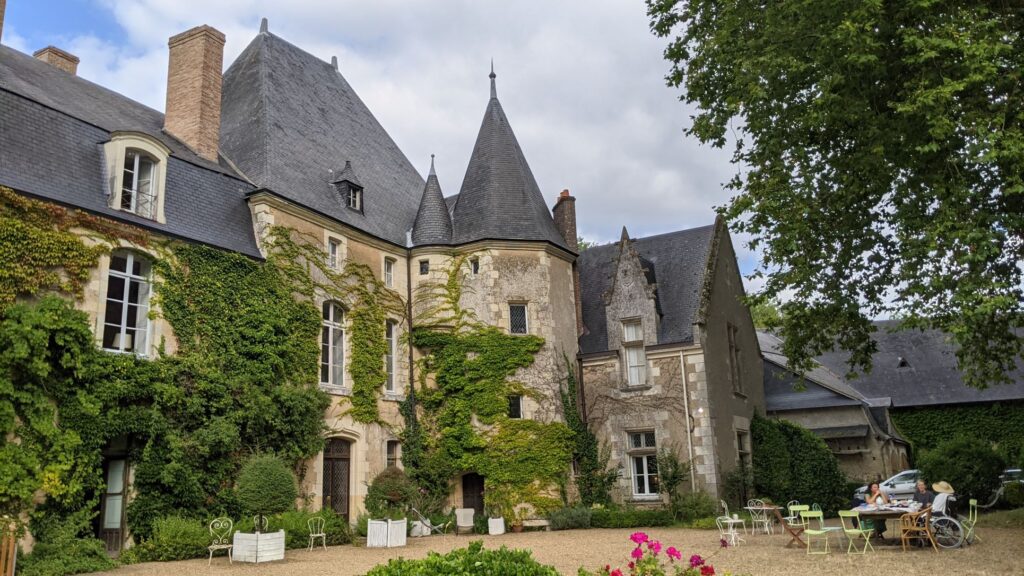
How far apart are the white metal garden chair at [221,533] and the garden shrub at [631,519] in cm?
828

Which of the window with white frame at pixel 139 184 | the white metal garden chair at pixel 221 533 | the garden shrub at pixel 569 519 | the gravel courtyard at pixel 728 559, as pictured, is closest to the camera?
the gravel courtyard at pixel 728 559

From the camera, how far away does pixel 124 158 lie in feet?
43.7

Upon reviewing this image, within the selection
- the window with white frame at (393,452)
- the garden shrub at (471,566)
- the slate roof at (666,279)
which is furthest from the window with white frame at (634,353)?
the garden shrub at (471,566)

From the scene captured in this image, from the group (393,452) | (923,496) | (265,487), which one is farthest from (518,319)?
(923,496)

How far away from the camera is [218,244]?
14.4m

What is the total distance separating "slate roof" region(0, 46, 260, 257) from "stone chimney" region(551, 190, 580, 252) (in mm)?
8731

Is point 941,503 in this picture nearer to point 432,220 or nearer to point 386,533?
point 386,533

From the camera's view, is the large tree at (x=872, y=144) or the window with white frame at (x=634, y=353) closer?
the large tree at (x=872, y=144)

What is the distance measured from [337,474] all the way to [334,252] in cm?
475

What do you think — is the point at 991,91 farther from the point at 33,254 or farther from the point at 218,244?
the point at 33,254

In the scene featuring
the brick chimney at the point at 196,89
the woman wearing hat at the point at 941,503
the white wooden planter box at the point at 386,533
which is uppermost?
the brick chimney at the point at 196,89

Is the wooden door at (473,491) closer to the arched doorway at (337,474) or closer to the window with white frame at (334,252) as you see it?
the arched doorway at (337,474)

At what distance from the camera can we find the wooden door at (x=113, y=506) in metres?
12.1

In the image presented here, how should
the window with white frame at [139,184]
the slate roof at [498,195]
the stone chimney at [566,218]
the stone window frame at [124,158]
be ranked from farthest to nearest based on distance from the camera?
the stone chimney at [566,218] < the slate roof at [498,195] < the window with white frame at [139,184] < the stone window frame at [124,158]
